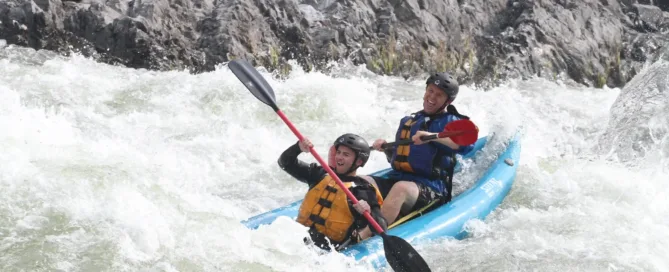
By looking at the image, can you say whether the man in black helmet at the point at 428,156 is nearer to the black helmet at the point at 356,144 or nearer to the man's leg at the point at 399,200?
the man's leg at the point at 399,200

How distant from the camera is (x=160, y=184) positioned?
15.0ft

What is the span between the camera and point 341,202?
4254mm

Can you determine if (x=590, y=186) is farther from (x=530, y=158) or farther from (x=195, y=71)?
(x=195, y=71)

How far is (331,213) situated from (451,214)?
1.10 meters

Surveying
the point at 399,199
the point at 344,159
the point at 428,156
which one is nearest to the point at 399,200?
the point at 399,199

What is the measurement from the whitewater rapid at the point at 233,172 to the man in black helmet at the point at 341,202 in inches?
5.5

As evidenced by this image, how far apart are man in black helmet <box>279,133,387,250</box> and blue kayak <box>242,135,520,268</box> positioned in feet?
0.35

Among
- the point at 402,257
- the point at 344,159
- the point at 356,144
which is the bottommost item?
the point at 402,257

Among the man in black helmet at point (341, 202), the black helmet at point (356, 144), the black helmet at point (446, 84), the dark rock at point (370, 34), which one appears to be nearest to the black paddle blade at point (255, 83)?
the man in black helmet at point (341, 202)

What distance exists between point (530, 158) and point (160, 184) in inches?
139

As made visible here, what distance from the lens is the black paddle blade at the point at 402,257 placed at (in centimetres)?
398

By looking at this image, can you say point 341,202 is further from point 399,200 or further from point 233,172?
point 233,172

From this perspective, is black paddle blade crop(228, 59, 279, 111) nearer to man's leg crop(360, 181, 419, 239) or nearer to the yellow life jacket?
the yellow life jacket

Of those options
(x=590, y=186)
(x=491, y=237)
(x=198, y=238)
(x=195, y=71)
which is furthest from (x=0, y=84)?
(x=590, y=186)
